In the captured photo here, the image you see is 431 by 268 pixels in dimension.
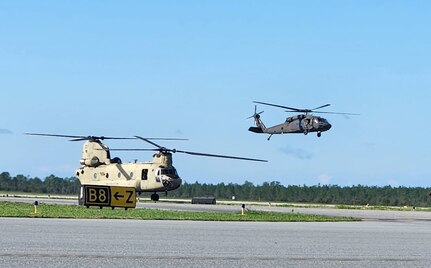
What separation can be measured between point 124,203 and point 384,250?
2862cm

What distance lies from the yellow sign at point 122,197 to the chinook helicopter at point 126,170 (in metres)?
25.7

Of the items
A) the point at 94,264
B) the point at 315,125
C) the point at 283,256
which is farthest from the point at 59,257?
the point at 315,125

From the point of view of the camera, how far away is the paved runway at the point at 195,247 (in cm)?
2045

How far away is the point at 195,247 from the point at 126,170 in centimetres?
5988

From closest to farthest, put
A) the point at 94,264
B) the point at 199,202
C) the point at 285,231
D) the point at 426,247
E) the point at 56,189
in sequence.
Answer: the point at 94,264
the point at 426,247
the point at 285,231
the point at 199,202
the point at 56,189

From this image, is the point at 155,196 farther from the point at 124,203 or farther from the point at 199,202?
the point at 124,203

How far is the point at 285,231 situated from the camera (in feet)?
115

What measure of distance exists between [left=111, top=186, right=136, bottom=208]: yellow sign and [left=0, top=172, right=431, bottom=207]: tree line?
221 feet

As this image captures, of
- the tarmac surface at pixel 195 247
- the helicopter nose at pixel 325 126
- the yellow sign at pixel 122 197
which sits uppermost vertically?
the helicopter nose at pixel 325 126

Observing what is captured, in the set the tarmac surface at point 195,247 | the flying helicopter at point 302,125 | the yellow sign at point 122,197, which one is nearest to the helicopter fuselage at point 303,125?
the flying helicopter at point 302,125

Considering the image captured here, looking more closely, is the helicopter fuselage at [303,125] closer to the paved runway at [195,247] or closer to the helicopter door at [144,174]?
the helicopter door at [144,174]

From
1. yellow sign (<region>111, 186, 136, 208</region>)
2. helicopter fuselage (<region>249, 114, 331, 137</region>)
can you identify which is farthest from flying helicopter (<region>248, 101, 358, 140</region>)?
yellow sign (<region>111, 186, 136, 208</region>)

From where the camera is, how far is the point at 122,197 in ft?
171

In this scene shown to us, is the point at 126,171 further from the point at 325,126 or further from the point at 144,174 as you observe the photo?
the point at 325,126
